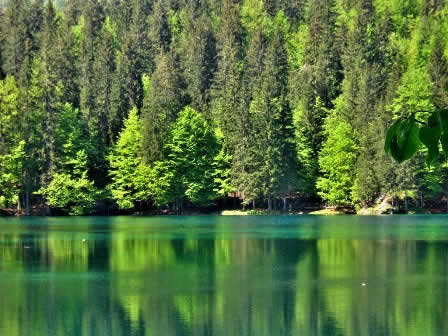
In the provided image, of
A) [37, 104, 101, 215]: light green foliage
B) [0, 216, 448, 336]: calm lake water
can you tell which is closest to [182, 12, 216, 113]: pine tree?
[37, 104, 101, 215]: light green foliage

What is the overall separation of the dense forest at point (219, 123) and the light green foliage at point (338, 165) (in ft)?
0.51

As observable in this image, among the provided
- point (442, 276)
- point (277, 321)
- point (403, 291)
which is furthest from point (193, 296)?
point (442, 276)

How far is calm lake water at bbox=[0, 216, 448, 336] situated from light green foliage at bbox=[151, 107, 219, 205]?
99.5ft

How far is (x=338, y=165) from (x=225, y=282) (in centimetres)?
5760

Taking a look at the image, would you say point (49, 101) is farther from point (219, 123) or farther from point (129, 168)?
point (219, 123)

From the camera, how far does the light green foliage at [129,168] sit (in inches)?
3563

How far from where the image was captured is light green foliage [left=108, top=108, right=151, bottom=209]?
297ft

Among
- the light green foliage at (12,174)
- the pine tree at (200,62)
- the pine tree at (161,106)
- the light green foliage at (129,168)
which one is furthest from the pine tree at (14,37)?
the pine tree at (200,62)

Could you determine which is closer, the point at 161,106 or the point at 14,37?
the point at 161,106

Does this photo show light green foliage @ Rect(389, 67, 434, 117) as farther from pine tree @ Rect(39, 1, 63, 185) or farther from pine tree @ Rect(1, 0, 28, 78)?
pine tree @ Rect(1, 0, 28, 78)

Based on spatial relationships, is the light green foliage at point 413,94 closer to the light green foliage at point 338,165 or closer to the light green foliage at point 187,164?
the light green foliage at point 338,165

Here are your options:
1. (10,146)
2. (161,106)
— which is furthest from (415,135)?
(161,106)

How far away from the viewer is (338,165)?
296 ft

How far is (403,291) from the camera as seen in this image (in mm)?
31000
